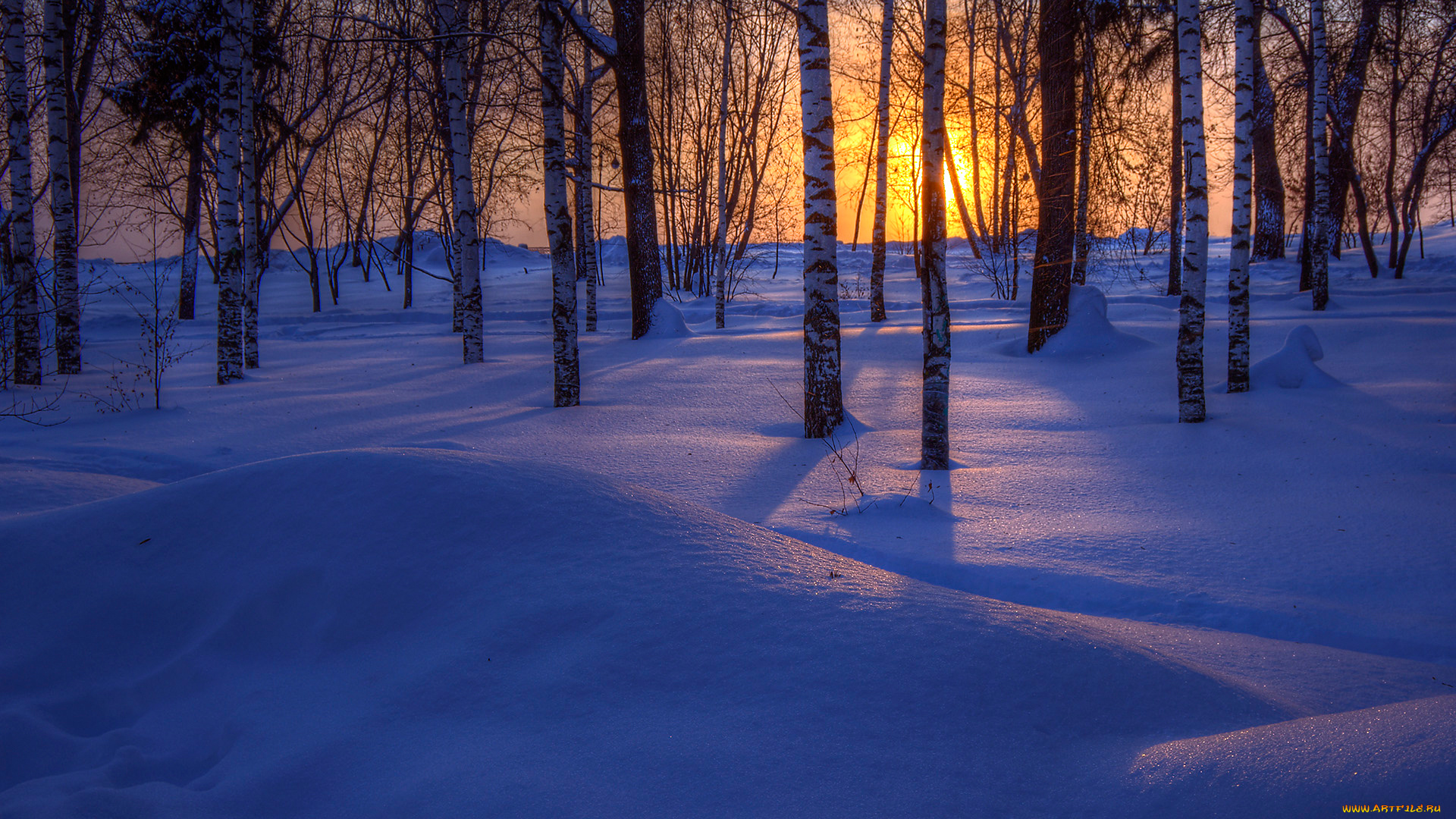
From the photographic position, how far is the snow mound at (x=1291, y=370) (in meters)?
7.63

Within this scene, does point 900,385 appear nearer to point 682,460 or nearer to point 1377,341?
point 682,460

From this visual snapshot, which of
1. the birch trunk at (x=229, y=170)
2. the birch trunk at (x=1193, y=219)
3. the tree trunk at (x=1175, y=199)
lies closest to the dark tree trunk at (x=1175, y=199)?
the tree trunk at (x=1175, y=199)

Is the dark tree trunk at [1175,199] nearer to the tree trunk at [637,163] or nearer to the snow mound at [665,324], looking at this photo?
the snow mound at [665,324]

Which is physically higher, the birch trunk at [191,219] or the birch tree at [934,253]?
the birch trunk at [191,219]

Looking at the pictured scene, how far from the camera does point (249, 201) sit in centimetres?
1366

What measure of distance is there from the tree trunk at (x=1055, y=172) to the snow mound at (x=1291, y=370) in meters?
2.89

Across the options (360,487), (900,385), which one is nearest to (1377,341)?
(900,385)

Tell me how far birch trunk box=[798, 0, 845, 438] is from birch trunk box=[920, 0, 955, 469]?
799mm

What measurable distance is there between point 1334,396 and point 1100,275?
18625mm

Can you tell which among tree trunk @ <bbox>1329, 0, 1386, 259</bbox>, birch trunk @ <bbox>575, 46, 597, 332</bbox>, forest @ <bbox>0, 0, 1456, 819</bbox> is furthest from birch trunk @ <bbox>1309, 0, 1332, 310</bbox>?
birch trunk @ <bbox>575, 46, 597, 332</bbox>

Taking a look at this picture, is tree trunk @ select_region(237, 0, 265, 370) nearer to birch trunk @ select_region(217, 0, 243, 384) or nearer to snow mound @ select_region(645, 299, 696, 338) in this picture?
birch trunk @ select_region(217, 0, 243, 384)

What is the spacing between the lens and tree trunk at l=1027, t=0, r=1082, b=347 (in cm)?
996

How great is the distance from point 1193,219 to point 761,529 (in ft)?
18.1

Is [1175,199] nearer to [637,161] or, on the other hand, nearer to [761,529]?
[637,161]
